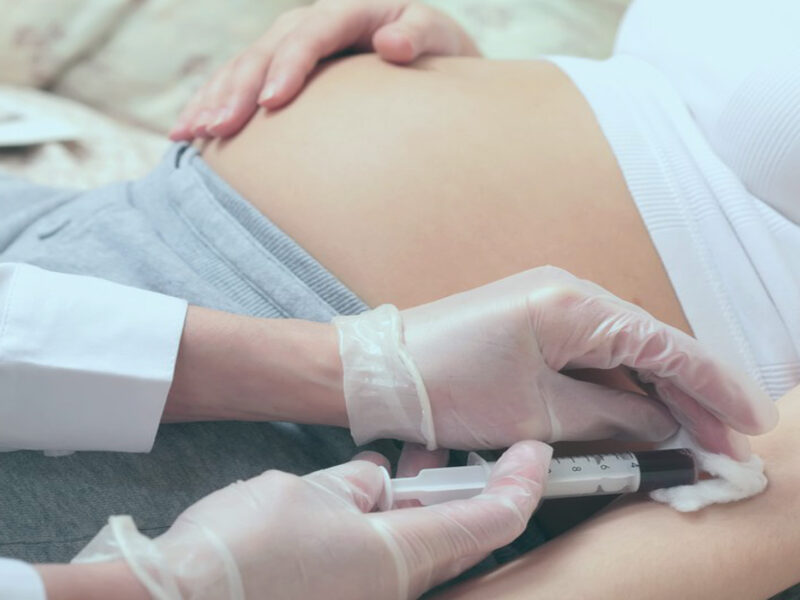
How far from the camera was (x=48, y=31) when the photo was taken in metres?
1.42

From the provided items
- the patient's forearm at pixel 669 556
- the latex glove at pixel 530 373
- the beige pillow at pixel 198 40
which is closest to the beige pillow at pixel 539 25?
the beige pillow at pixel 198 40

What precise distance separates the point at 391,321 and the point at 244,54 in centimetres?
56

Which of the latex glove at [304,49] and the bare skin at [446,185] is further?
the latex glove at [304,49]

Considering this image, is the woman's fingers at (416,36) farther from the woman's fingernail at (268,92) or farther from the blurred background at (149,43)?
the blurred background at (149,43)

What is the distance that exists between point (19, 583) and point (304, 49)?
71cm

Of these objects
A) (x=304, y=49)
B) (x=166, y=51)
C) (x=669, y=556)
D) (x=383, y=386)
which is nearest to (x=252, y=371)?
(x=383, y=386)

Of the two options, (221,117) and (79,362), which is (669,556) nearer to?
(79,362)

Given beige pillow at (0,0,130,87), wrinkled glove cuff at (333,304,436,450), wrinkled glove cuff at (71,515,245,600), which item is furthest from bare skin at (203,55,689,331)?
beige pillow at (0,0,130,87)

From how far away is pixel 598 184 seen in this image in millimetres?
841

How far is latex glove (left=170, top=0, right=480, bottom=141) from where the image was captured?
3.22 feet

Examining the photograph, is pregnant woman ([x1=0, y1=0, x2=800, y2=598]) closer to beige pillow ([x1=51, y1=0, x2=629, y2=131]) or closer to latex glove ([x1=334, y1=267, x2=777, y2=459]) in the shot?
latex glove ([x1=334, y1=267, x2=777, y2=459])

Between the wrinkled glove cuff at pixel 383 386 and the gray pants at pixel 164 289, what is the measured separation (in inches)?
2.8

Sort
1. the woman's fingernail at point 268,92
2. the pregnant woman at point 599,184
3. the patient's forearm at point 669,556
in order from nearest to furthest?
1. the patient's forearm at point 669,556
2. the pregnant woman at point 599,184
3. the woman's fingernail at point 268,92

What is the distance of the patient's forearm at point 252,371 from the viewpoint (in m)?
0.69
